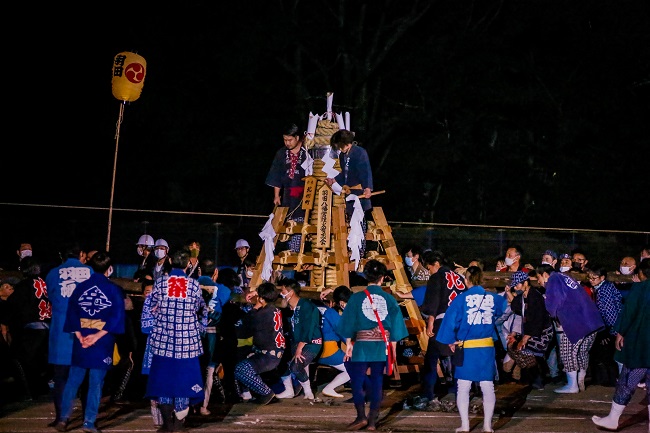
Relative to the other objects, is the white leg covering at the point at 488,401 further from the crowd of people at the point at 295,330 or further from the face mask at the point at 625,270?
the face mask at the point at 625,270

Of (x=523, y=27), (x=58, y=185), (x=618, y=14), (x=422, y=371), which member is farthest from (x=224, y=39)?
(x=422, y=371)

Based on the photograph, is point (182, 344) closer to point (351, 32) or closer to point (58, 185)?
point (58, 185)

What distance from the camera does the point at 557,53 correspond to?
2964 cm

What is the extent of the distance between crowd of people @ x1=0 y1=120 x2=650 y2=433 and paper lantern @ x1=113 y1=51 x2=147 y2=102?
11.8ft

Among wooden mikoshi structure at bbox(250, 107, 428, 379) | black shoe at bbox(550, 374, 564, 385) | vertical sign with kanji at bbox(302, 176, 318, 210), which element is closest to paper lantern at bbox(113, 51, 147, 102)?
wooden mikoshi structure at bbox(250, 107, 428, 379)

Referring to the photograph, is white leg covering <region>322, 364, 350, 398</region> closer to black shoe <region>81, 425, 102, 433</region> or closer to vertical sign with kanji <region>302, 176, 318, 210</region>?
vertical sign with kanji <region>302, 176, 318, 210</region>

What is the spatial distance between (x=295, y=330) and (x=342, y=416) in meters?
1.41

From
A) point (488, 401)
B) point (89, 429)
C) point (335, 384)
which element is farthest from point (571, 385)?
point (89, 429)

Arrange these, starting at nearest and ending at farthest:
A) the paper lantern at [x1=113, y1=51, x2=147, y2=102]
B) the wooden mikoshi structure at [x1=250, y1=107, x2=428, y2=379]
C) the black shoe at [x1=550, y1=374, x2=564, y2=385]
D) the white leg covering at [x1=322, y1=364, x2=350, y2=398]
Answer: the white leg covering at [x1=322, y1=364, x2=350, y2=398], the wooden mikoshi structure at [x1=250, y1=107, x2=428, y2=379], the black shoe at [x1=550, y1=374, x2=564, y2=385], the paper lantern at [x1=113, y1=51, x2=147, y2=102]

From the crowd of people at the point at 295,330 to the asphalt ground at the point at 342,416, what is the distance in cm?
22

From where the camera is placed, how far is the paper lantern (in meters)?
17.5

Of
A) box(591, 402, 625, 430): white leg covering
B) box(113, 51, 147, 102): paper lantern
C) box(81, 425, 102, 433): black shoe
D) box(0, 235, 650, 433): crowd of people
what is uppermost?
box(113, 51, 147, 102): paper lantern

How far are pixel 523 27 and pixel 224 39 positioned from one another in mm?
9746

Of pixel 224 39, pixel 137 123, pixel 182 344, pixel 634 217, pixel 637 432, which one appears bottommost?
pixel 637 432
